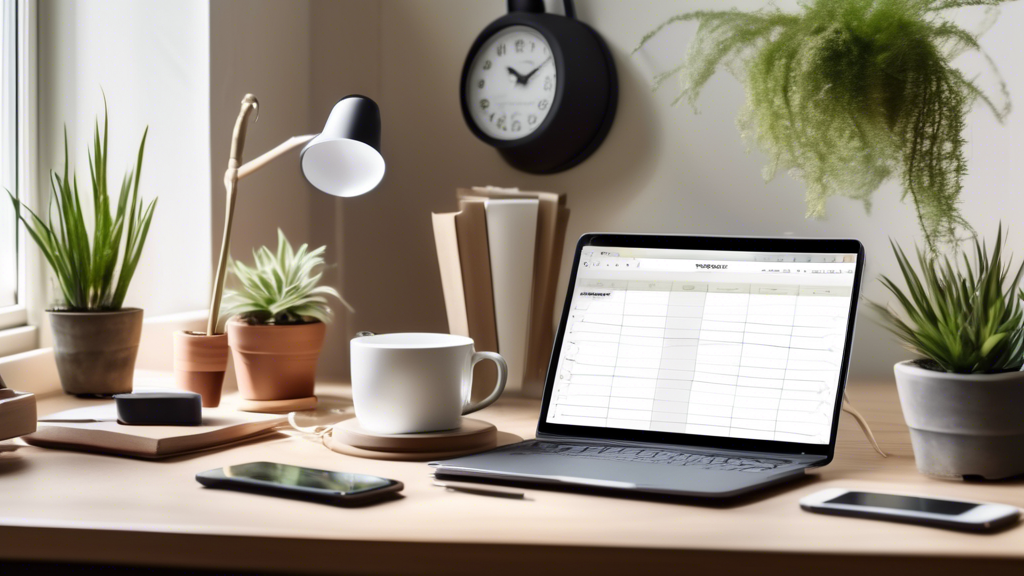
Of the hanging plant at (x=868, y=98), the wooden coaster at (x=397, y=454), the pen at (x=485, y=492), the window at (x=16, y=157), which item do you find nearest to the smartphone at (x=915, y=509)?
the pen at (x=485, y=492)

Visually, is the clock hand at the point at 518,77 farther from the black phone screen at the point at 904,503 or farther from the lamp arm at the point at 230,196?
the black phone screen at the point at 904,503

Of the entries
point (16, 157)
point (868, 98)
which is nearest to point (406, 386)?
point (868, 98)

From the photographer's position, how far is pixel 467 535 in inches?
24.5

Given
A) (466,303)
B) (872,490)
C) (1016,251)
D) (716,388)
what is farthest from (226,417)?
(1016,251)

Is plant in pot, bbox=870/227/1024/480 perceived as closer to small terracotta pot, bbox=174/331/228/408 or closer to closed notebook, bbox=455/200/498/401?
closed notebook, bbox=455/200/498/401

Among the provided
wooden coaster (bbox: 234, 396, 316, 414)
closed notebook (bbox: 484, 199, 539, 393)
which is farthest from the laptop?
wooden coaster (bbox: 234, 396, 316, 414)

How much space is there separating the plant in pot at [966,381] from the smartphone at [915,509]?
100 millimetres

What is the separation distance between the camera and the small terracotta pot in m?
1.11

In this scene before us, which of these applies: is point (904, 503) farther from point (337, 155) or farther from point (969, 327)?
point (337, 155)

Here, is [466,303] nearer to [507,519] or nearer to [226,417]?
[226,417]

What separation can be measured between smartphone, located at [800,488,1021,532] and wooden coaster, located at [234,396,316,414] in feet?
2.09

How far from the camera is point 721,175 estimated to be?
1.45 m

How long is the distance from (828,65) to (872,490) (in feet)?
1.73

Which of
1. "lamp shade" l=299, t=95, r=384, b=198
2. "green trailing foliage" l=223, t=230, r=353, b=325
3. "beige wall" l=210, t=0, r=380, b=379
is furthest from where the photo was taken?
"beige wall" l=210, t=0, r=380, b=379
